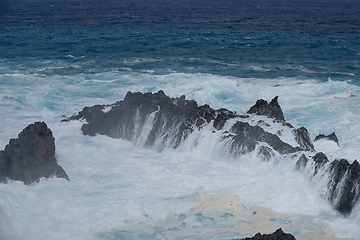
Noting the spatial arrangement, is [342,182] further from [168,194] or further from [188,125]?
[188,125]

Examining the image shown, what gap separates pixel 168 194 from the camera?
1306 cm

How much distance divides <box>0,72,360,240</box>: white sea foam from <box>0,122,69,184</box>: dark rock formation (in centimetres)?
40

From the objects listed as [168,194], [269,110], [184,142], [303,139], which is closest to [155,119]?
[184,142]

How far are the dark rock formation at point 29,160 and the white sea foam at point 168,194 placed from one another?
402 millimetres

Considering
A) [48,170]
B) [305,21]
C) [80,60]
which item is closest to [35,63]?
[80,60]

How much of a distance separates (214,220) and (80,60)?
27762mm

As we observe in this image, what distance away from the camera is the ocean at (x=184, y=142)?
452 inches

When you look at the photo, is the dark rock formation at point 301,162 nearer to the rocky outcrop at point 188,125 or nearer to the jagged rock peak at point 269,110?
the rocky outcrop at point 188,125

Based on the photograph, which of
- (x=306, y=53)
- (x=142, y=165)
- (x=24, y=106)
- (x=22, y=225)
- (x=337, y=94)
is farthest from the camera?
(x=306, y=53)

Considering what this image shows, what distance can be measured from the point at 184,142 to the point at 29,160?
20.4 ft

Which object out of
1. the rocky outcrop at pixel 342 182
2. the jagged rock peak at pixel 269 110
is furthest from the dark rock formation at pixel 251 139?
the jagged rock peak at pixel 269 110

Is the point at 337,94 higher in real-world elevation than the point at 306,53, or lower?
lower

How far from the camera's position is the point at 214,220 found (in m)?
11.6

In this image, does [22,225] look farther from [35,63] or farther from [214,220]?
[35,63]
